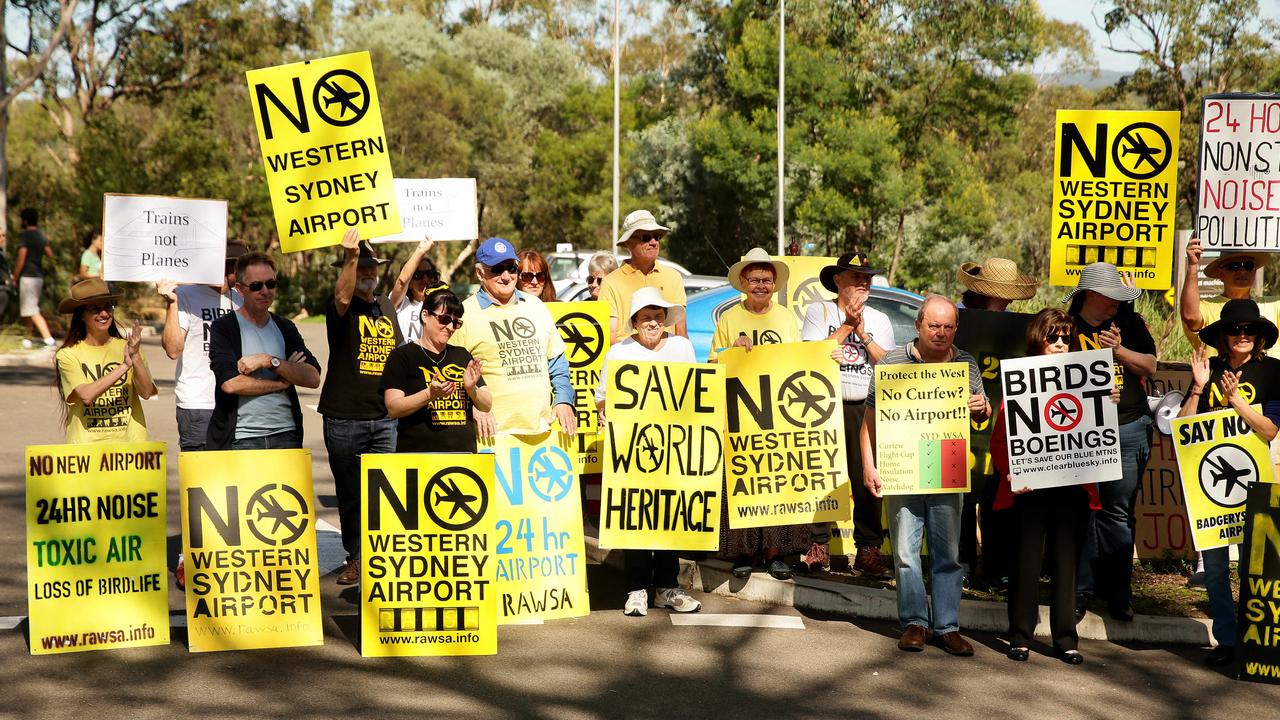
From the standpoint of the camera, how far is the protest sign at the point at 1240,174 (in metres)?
8.27

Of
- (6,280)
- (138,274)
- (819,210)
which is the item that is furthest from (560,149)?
(138,274)

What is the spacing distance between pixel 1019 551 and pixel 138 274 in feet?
17.8

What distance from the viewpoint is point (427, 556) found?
22.2 ft

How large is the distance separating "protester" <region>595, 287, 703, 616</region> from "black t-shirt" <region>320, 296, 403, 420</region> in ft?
4.17

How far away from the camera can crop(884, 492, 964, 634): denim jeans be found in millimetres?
7066

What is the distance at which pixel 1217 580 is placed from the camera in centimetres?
686

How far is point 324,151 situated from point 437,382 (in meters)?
1.79

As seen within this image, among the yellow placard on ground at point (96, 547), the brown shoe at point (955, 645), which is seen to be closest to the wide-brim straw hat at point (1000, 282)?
the brown shoe at point (955, 645)

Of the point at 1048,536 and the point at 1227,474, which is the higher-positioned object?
the point at 1227,474

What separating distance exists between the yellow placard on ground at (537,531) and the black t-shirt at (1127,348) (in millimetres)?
2909

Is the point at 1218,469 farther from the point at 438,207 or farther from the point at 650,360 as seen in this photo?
the point at 438,207

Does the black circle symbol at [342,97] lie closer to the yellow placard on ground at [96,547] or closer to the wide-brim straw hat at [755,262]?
the yellow placard on ground at [96,547]

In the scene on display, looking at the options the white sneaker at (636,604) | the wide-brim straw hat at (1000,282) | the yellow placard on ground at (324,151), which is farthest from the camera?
the wide-brim straw hat at (1000,282)

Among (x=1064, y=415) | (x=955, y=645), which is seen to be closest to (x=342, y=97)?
(x=1064, y=415)
